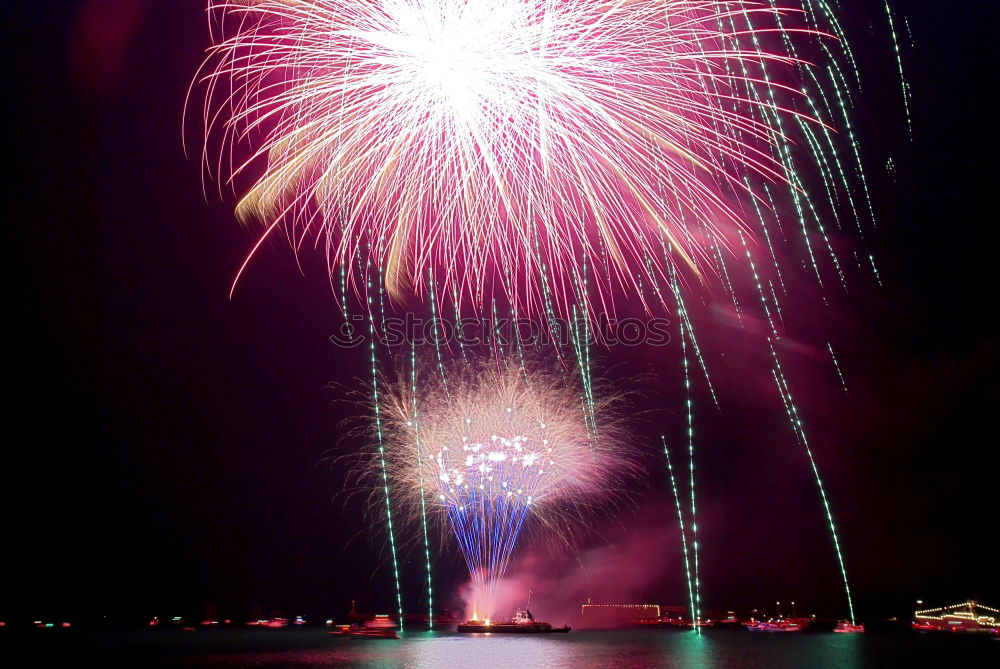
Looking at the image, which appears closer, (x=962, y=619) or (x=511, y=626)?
(x=511, y=626)

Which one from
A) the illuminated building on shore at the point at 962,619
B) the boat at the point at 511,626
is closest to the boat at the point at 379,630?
the boat at the point at 511,626

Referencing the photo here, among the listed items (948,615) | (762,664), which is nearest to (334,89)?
(762,664)

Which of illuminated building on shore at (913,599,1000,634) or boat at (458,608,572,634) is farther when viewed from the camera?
illuminated building on shore at (913,599,1000,634)

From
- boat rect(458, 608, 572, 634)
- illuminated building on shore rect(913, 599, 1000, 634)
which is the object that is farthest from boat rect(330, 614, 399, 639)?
illuminated building on shore rect(913, 599, 1000, 634)

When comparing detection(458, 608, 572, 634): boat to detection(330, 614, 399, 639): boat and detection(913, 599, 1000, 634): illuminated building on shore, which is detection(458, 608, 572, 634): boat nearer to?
detection(330, 614, 399, 639): boat

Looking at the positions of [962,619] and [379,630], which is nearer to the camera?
[379,630]

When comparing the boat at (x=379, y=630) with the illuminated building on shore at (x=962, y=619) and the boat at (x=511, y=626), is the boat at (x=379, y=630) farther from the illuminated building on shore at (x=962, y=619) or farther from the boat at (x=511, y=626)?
the illuminated building on shore at (x=962, y=619)

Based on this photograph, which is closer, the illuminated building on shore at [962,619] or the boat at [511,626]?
the boat at [511,626]

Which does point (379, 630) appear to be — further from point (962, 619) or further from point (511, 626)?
point (962, 619)

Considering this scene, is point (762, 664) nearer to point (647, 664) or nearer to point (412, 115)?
point (647, 664)

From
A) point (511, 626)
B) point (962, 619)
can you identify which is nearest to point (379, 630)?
point (511, 626)

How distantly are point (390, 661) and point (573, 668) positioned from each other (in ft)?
38.1

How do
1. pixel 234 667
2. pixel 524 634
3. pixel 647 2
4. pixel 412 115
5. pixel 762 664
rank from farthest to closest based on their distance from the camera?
pixel 524 634 < pixel 762 664 < pixel 234 667 < pixel 412 115 < pixel 647 2

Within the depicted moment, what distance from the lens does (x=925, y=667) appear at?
5269 centimetres
